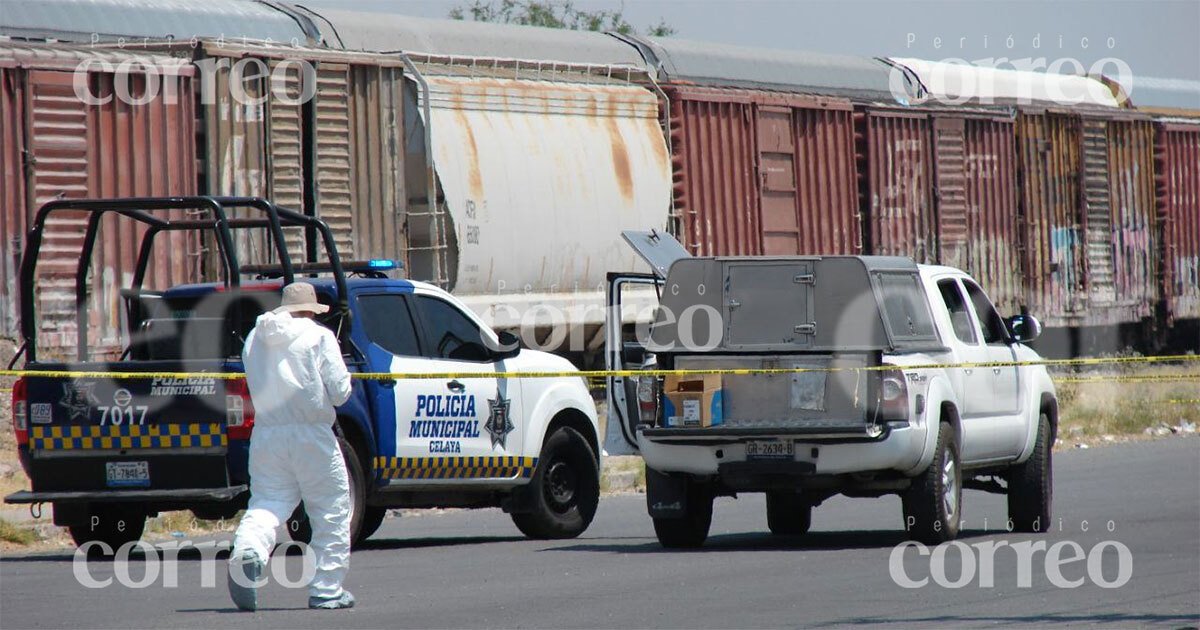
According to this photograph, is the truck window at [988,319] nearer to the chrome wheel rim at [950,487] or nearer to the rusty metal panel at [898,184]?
the chrome wheel rim at [950,487]

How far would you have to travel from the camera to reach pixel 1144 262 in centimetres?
3538

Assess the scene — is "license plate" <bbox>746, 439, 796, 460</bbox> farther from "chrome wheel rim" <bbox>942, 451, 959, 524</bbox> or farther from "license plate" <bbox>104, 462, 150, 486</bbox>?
"license plate" <bbox>104, 462, 150, 486</bbox>

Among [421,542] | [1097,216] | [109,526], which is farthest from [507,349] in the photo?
[1097,216]

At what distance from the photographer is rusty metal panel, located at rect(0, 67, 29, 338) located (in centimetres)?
1755

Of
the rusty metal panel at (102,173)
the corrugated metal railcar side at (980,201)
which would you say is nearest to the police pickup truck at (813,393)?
the rusty metal panel at (102,173)

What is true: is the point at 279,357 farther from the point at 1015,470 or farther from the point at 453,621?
the point at 1015,470

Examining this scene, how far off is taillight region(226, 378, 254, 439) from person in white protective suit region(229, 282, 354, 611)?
2.06 m

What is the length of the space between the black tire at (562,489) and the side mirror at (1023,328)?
10.5 feet

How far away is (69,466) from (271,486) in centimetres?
297

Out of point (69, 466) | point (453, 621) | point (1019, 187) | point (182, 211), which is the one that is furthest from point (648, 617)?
→ point (1019, 187)

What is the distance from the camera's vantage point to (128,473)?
37.0 feet

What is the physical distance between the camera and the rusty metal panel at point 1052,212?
32031 millimetres

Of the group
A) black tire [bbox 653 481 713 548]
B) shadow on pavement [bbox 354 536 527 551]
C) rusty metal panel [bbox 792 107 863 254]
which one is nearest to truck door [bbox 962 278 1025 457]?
black tire [bbox 653 481 713 548]

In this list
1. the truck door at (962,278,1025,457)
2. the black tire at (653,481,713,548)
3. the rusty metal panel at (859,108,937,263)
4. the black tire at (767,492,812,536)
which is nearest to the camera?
the black tire at (653,481,713,548)
